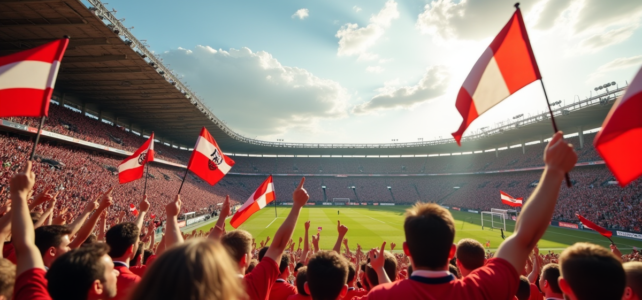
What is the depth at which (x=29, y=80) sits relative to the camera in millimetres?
4969

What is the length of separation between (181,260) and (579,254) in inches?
98.7

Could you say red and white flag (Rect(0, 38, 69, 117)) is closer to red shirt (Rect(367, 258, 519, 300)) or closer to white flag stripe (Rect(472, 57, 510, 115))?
red shirt (Rect(367, 258, 519, 300))

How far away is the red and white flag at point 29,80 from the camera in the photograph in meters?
4.83

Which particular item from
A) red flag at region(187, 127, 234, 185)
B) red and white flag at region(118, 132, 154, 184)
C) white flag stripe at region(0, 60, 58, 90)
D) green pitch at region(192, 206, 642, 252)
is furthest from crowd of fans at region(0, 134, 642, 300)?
green pitch at region(192, 206, 642, 252)

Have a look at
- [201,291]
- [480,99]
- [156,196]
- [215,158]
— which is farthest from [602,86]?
[156,196]

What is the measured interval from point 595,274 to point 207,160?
853cm

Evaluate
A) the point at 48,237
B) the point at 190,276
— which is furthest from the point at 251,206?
the point at 190,276

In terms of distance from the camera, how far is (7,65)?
196 inches

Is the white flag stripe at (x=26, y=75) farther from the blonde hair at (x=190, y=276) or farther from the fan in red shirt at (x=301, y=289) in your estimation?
the blonde hair at (x=190, y=276)

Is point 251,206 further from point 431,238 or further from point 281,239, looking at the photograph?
point 431,238

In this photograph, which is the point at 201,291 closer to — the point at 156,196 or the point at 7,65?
the point at 7,65

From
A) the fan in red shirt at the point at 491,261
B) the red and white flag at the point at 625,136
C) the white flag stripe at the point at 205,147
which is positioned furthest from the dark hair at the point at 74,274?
the white flag stripe at the point at 205,147

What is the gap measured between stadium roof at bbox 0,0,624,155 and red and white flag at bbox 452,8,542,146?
64.2ft

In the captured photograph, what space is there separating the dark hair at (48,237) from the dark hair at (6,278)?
58 centimetres
